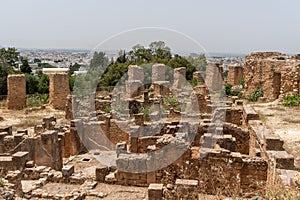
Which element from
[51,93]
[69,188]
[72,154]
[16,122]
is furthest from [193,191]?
[51,93]

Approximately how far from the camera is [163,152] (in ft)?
29.8

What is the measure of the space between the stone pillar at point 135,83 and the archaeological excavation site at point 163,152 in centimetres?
362

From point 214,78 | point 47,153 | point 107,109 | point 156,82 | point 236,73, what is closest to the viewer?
point 47,153

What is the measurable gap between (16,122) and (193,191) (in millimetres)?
15504

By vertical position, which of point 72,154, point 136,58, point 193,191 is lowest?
point 72,154

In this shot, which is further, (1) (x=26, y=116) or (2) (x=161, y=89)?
(2) (x=161, y=89)

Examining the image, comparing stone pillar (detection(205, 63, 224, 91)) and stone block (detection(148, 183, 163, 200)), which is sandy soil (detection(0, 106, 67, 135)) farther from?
stone block (detection(148, 183, 163, 200))

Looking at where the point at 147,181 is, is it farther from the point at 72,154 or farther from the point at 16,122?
the point at 16,122

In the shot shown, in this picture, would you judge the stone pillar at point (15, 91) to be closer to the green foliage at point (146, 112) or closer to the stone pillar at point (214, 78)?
the green foliage at point (146, 112)

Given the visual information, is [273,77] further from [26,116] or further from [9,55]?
[9,55]

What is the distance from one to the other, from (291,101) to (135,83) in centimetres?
1115

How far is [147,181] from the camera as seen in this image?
30.8 ft

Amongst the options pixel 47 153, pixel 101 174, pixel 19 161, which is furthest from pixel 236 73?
pixel 19 161

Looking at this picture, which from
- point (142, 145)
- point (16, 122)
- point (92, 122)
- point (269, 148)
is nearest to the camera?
point (269, 148)
